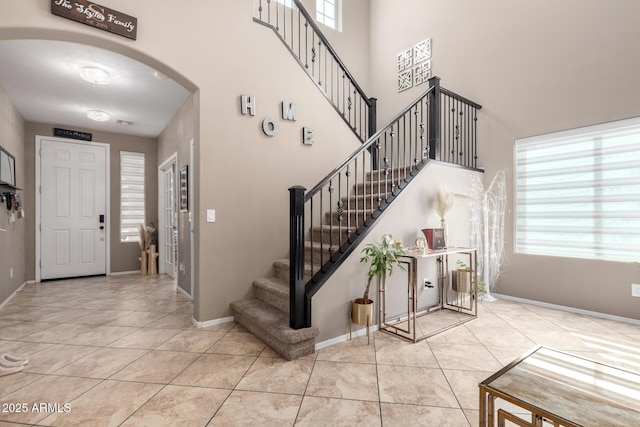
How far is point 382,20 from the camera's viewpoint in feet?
19.1

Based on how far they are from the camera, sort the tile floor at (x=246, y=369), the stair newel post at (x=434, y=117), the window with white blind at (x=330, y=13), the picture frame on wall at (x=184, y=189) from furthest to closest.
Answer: the window with white blind at (x=330, y=13) → the picture frame on wall at (x=184, y=189) → the stair newel post at (x=434, y=117) → the tile floor at (x=246, y=369)

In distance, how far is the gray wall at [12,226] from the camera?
3934 millimetres

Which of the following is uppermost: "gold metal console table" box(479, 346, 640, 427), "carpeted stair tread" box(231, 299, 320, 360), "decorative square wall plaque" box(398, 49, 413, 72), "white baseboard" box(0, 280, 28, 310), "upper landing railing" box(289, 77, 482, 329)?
"decorative square wall plaque" box(398, 49, 413, 72)

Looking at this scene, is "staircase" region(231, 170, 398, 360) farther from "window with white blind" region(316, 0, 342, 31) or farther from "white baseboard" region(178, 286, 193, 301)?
"window with white blind" region(316, 0, 342, 31)

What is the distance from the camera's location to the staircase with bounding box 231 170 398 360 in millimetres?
2408

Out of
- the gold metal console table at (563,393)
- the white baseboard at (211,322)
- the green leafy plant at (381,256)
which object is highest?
the green leafy plant at (381,256)

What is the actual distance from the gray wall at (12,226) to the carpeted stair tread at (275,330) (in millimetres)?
3431

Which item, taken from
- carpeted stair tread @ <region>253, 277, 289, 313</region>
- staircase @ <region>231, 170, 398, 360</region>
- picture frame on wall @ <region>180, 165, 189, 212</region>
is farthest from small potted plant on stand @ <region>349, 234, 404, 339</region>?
picture frame on wall @ <region>180, 165, 189, 212</region>

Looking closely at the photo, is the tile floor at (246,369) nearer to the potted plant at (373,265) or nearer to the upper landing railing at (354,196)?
the potted plant at (373,265)

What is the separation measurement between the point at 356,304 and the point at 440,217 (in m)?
1.66

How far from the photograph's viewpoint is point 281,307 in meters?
2.94

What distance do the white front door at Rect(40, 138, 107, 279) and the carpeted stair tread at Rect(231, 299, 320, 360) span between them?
14.6 feet

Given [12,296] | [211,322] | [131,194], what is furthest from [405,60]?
[12,296]

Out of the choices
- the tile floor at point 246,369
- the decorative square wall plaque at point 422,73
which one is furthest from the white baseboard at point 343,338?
the decorative square wall plaque at point 422,73
